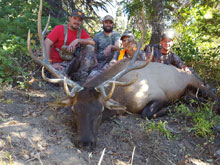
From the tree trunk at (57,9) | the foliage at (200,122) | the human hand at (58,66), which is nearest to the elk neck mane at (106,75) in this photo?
the foliage at (200,122)

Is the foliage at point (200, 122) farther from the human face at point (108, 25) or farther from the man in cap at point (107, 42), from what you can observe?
the human face at point (108, 25)

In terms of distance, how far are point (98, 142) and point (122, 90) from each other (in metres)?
1.67

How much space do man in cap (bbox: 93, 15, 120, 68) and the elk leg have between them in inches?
105

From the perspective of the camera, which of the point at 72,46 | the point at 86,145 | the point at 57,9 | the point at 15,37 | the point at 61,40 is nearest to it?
the point at 86,145

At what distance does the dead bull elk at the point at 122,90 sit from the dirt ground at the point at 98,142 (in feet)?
0.94

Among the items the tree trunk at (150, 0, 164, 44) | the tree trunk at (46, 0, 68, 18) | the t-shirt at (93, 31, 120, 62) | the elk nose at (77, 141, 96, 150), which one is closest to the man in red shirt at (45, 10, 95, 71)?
the t-shirt at (93, 31, 120, 62)

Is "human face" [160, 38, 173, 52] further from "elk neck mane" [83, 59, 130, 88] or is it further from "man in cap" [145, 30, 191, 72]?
"elk neck mane" [83, 59, 130, 88]

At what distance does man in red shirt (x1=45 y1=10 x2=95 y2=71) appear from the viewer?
670 cm

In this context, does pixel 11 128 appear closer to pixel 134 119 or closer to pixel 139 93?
pixel 134 119

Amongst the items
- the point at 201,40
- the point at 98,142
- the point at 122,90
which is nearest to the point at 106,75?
the point at 122,90

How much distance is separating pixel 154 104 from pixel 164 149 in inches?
64.3

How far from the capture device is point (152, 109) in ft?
15.9

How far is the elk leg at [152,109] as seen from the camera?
4695 millimetres

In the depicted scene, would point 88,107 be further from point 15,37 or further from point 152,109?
point 15,37
